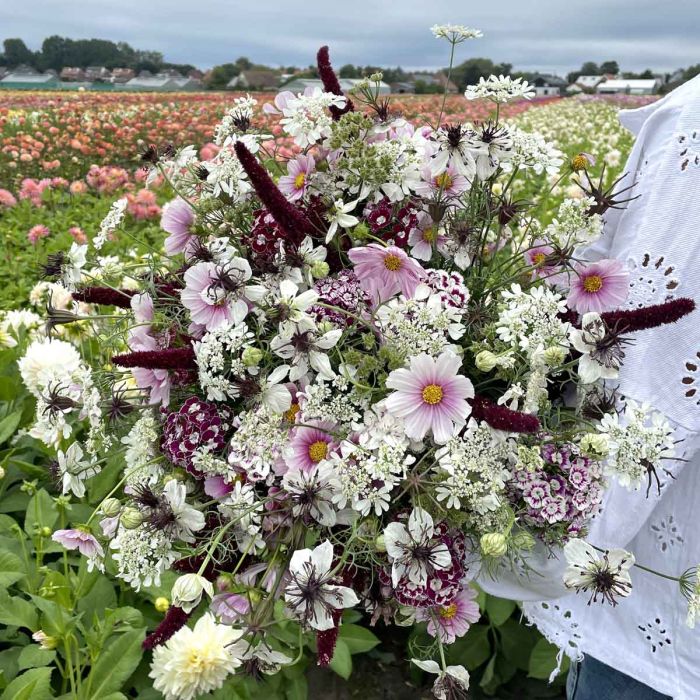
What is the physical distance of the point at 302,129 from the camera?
2.57 feet

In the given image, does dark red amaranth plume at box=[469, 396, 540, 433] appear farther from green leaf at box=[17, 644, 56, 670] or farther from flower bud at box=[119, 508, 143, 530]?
green leaf at box=[17, 644, 56, 670]

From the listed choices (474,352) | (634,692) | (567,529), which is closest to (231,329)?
(474,352)

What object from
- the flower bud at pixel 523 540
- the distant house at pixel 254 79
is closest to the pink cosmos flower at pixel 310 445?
the flower bud at pixel 523 540

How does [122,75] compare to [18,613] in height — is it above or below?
below

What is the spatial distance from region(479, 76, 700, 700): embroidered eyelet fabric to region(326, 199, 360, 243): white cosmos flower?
0.35 meters

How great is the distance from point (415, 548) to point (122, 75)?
113 ft

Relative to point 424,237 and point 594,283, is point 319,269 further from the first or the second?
point 594,283

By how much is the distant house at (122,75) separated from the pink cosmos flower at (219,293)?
3287 cm

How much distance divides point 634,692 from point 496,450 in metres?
0.69

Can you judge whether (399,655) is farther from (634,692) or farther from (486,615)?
(634,692)

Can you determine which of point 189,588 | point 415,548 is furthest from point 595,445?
point 189,588

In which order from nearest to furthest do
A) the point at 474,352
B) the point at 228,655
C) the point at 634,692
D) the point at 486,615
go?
the point at 228,655 → the point at 474,352 → the point at 634,692 → the point at 486,615

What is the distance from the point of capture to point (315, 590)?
63 centimetres

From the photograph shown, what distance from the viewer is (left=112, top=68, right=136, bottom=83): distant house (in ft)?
99.7
